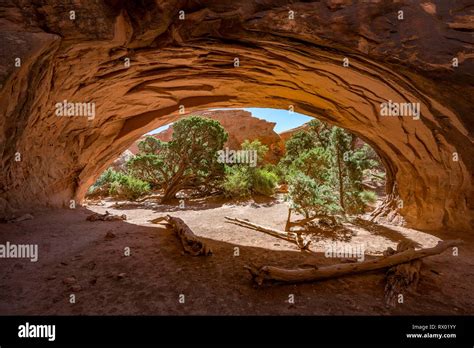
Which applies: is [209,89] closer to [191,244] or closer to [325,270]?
[191,244]

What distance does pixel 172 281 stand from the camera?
3676mm

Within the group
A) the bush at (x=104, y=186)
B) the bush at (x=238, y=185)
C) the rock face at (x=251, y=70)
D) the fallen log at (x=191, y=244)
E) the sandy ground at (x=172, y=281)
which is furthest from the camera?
the bush at (x=104, y=186)

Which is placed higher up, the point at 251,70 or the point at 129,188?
the point at 251,70

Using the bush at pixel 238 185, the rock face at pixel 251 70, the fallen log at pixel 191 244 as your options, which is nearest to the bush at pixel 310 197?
the rock face at pixel 251 70

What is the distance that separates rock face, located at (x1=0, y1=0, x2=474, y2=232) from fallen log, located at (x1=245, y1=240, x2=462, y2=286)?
350 centimetres

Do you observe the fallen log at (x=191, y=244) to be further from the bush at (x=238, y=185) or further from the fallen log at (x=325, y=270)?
the bush at (x=238, y=185)

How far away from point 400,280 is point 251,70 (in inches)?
226

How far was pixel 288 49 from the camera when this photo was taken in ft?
17.0

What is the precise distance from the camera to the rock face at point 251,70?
4535 millimetres

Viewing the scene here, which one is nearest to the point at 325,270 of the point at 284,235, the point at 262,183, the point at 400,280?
the point at 400,280

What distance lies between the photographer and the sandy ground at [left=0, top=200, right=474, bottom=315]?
9.76 ft

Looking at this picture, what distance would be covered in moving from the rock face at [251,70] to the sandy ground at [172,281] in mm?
2217

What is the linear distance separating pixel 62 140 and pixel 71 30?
4.63m
